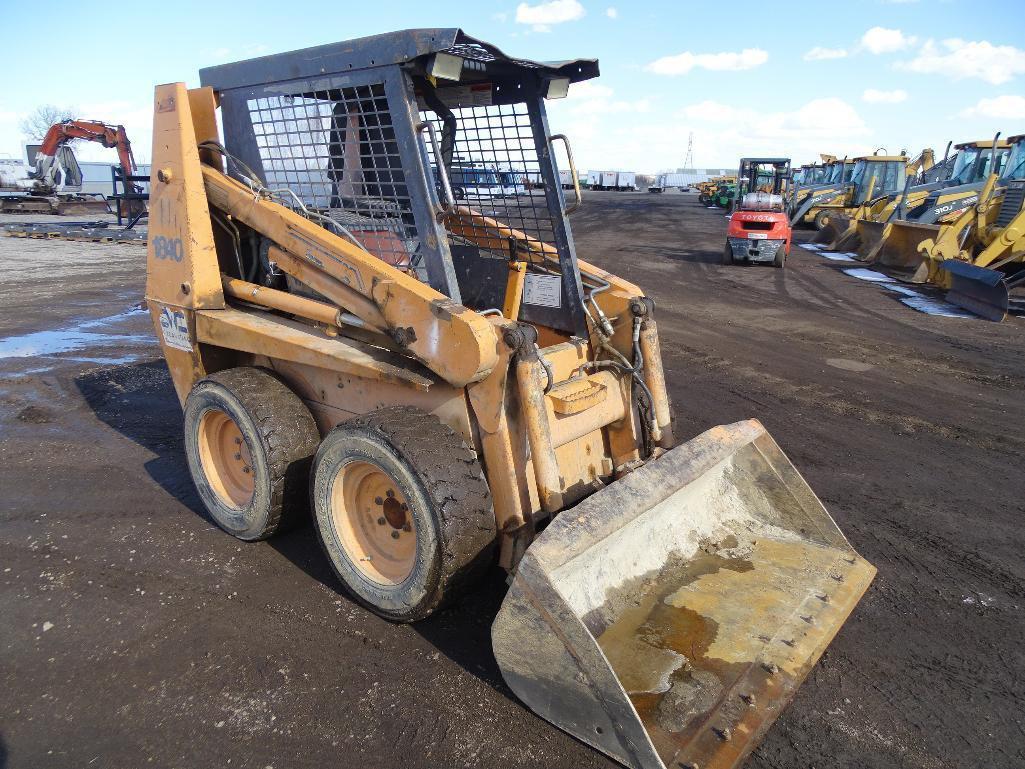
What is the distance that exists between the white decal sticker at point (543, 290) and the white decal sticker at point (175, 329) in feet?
6.46

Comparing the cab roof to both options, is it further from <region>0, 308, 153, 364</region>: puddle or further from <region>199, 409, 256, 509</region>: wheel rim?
<region>0, 308, 153, 364</region>: puddle

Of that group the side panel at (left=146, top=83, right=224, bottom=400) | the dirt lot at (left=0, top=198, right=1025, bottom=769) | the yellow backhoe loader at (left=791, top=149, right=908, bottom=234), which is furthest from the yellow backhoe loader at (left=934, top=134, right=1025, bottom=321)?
the side panel at (left=146, top=83, right=224, bottom=400)

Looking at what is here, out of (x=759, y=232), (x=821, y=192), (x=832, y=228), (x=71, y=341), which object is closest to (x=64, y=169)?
(x=71, y=341)

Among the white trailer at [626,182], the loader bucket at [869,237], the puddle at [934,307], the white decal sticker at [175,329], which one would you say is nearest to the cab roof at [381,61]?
the white decal sticker at [175,329]

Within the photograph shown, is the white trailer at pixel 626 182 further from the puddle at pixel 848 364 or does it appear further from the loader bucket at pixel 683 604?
the loader bucket at pixel 683 604

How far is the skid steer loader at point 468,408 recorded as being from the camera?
2.58 meters

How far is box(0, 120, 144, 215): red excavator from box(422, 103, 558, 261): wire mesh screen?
20.3 m

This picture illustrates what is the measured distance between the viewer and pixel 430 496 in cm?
268

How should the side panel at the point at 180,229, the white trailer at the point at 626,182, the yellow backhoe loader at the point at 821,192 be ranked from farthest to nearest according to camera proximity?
the white trailer at the point at 626,182 → the yellow backhoe loader at the point at 821,192 → the side panel at the point at 180,229

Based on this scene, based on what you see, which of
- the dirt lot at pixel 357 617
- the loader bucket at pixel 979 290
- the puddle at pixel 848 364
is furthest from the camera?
the loader bucket at pixel 979 290

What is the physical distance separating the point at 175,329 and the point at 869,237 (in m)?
17.5

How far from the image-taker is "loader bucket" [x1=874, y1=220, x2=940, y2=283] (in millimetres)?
13344

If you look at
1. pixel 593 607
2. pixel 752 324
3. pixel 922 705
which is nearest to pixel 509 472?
pixel 593 607

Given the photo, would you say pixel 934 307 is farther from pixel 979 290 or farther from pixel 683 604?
pixel 683 604
